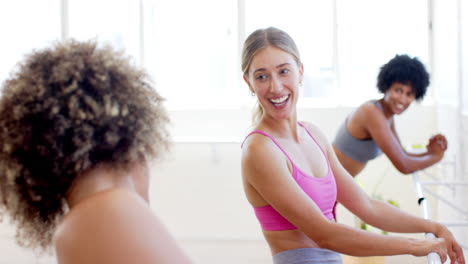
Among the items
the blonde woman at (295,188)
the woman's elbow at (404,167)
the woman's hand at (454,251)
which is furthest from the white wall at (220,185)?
the woman's hand at (454,251)

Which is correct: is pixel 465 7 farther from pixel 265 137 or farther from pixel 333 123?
pixel 333 123

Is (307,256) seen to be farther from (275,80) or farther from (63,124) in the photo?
(63,124)

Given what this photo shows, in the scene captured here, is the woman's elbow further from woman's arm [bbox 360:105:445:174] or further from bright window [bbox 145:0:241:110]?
bright window [bbox 145:0:241:110]

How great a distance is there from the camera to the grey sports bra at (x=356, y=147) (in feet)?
9.80

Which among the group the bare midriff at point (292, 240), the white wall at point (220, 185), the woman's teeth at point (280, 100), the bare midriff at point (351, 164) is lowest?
the white wall at point (220, 185)

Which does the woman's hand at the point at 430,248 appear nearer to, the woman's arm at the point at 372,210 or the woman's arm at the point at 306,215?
the woman's arm at the point at 306,215

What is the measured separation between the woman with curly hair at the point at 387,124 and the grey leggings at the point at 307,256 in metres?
1.26

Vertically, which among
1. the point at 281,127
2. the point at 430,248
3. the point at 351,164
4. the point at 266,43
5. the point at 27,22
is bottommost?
the point at 351,164

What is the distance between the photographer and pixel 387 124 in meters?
2.85

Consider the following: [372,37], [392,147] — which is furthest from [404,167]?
[372,37]

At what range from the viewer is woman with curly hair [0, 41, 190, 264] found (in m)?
0.79

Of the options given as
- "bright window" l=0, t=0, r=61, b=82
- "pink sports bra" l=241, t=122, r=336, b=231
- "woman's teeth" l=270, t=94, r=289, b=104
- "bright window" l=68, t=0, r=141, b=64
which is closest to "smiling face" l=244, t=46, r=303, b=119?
"woman's teeth" l=270, t=94, r=289, b=104

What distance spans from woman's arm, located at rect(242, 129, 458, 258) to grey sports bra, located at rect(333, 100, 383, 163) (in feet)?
5.19

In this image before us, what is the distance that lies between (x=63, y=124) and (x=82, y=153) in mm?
50
